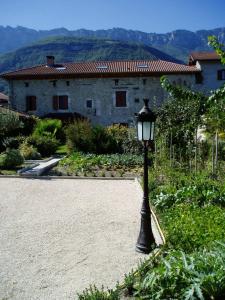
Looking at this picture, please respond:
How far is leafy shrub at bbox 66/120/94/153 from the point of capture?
60.2ft

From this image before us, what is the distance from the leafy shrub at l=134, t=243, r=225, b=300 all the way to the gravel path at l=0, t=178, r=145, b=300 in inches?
39.5

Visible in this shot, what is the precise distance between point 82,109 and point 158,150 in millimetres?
17035

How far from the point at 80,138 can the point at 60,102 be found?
1370cm

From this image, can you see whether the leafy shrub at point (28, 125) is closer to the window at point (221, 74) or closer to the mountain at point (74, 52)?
the window at point (221, 74)

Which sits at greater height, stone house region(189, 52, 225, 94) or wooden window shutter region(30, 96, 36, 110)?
stone house region(189, 52, 225, 94)

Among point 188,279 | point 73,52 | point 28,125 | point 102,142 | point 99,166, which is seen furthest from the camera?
point 73,52

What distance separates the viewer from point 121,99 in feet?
101

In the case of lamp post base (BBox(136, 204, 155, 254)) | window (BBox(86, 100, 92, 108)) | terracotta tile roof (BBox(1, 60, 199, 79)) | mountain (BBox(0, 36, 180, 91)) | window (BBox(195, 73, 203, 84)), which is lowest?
lamp post base (BBox(136, 204, 155, 254))

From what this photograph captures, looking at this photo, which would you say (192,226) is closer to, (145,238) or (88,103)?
(145,238)

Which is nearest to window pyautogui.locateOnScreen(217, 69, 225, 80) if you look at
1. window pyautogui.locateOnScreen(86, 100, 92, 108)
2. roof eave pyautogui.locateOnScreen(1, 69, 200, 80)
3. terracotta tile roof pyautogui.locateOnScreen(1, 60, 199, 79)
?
terracotta tile roof pyautogui.locateOnScreen(1, 60, 199, 79)

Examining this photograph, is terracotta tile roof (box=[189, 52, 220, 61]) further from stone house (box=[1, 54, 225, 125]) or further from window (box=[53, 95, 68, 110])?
window (box=[53, 95, 68, 110])

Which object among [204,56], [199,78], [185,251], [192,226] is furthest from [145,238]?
[204,56]

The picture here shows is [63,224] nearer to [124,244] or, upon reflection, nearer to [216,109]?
[124,244]

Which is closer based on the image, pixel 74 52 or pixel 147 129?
pixel 147 129
